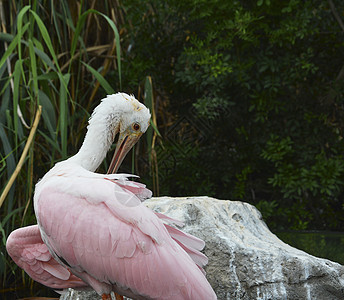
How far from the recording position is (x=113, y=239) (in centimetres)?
192

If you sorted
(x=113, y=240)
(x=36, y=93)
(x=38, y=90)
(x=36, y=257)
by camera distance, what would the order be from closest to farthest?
(x=113, y=240)
(x=36, y=257)
(x=36, y=93)
(x=38, y=90)

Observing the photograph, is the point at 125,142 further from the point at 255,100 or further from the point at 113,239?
the point at 255,100

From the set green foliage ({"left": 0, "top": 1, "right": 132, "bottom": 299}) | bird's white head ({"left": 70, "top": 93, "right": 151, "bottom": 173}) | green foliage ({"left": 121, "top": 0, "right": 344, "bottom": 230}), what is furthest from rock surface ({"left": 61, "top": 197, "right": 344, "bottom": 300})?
green foliage ({"left": 121, "top": 0, "right": 344, "bottom": 230})

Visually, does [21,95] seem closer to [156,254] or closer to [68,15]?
[68,15]

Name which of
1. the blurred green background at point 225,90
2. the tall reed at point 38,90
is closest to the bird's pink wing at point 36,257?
the tall reed at point 38,90

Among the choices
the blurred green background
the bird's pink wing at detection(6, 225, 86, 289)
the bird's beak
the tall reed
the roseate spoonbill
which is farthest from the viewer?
the blurred green background

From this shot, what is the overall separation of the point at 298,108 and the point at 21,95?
1.82m

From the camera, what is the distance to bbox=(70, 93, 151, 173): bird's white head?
7.04ft

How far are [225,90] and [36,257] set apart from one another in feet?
6.83

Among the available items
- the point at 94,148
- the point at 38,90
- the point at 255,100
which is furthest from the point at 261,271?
the point at 255,100

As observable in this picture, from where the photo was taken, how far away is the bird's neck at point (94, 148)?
2.14 meters

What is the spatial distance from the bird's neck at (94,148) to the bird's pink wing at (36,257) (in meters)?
0.29

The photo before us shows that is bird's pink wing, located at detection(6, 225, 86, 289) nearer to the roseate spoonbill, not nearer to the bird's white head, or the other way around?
the roseate spoonbill

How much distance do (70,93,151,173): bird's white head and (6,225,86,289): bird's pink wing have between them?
1.07 ft
